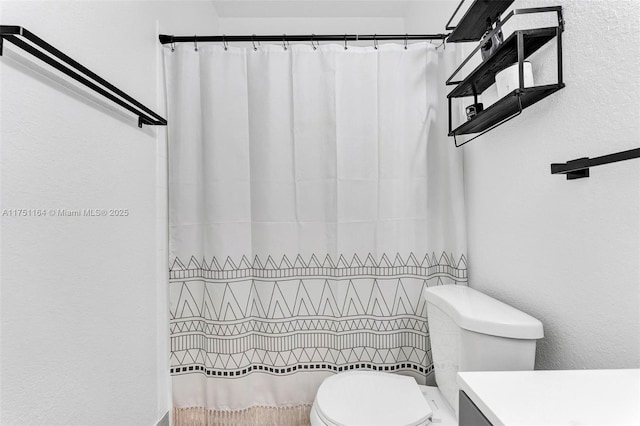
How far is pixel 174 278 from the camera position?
1.54m

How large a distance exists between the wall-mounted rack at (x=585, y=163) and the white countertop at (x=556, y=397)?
406mm

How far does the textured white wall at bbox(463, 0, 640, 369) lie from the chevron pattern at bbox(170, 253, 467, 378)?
0.44 metres

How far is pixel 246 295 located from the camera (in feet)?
5.07

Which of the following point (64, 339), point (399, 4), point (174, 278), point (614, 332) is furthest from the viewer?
point (399, 4)

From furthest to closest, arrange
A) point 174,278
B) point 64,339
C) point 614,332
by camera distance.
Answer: point 174,278 < point 64,339 < point 614,332

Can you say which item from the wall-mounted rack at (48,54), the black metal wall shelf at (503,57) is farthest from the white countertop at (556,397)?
the wall-mounted rack at (48,54)

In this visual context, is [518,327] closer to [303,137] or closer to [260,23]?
[303,137]

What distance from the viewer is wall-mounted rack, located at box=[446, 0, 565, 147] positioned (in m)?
0.94

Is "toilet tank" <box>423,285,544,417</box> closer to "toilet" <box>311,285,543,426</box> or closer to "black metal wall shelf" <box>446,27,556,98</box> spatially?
"toilet" <box>311,285,543,426</box>

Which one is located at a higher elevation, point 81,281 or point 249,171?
point 249,171

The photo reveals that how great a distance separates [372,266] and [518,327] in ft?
2.21

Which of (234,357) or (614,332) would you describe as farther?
(234,357)

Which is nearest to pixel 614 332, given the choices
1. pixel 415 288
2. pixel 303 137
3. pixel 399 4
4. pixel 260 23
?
pixel 415 288

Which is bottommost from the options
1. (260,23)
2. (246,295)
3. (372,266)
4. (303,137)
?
(246,295)
